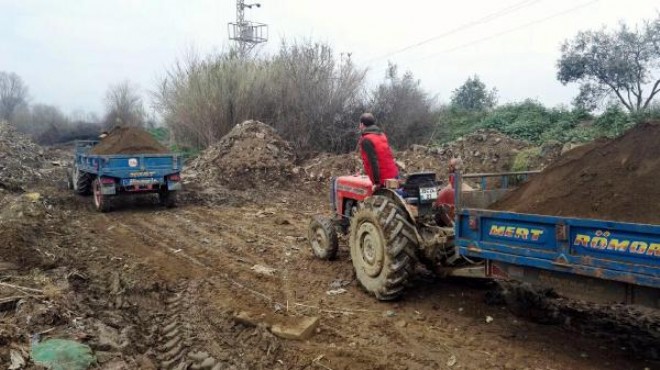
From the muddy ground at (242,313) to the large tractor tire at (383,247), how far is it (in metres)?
0.24

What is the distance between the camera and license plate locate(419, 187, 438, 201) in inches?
234

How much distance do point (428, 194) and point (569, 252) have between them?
6.91 feet

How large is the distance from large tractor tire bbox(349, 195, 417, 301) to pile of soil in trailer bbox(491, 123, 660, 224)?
99cm

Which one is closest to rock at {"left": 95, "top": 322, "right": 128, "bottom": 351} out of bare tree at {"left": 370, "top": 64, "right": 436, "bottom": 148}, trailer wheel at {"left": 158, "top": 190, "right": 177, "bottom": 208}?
trailer wheel at {"left": 158, "top": 190, "right": 177, "bottom": 208}

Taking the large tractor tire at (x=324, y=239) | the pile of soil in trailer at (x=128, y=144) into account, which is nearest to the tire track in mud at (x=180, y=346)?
the large tractor tire at (x=324, y=239)

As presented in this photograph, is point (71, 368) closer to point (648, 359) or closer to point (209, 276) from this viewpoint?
point (209, 276)

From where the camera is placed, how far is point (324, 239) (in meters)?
7.61

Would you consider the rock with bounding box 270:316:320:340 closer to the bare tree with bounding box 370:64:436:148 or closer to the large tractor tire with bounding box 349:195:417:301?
the large tractor tire with bounding box 349:195:417:301

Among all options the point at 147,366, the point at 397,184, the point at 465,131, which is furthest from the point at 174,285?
the point at 465,131

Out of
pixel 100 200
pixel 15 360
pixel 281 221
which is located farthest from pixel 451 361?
pixel 100 200

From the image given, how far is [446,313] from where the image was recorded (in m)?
5.55

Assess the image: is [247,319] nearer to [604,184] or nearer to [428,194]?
[428,194]

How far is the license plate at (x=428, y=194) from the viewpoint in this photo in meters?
5.94

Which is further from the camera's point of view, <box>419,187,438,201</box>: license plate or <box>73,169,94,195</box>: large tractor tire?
<box>73,169,94,195</box>: large tractor tire
